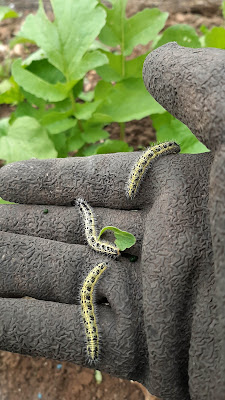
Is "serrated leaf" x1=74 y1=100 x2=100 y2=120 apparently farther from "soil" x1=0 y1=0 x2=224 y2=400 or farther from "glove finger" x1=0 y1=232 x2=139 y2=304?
"soil" x1=0 y1=0 x2=224 y2=400

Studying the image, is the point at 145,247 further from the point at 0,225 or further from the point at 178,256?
the point at 0,225

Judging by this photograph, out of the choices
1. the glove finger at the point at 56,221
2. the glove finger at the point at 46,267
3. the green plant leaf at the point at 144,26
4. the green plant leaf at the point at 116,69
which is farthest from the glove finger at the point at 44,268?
the green plant leaf at the point at 144,26

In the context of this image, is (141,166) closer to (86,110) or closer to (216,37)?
(86,110)

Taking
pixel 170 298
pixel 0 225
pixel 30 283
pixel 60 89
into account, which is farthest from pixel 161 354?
pixel 60 89

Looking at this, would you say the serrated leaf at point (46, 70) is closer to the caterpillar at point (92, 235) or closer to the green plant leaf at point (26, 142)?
the green plant leaf at point (26, 142)

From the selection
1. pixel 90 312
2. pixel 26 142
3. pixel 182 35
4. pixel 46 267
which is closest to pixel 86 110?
pixel 26 142

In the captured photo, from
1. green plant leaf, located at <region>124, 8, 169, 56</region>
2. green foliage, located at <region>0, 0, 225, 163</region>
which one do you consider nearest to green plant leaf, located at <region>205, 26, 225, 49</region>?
green foliage, located at <region>0, 0, 225, 163</region>

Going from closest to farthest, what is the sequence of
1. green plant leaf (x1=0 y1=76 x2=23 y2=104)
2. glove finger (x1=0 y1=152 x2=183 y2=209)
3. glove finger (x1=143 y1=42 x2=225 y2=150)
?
glove finger (x1=143 y1=42 x2=225 y2=150), glove finger (x1=0 y1=152 x2=183 y2=209), green plant leaf (x1=0 y1=76 x2=23 y2=104)
